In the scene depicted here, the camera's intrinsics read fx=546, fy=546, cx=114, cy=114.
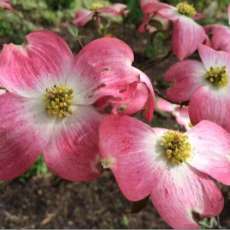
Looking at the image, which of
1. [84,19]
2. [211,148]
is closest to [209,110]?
Result: [211,148]

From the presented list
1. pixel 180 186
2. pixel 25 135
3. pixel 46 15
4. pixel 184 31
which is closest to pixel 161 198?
pixel 180 186

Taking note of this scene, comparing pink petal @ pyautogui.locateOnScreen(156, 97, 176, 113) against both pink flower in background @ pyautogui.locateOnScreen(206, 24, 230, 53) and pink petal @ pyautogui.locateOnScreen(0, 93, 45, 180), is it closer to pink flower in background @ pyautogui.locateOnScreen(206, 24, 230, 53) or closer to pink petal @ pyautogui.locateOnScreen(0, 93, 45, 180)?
pink flower in background @ pyautogui.locateOnScreen(206, 24, 230, 53)

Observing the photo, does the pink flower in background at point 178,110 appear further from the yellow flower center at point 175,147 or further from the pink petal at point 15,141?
the pink petal at point 15,141

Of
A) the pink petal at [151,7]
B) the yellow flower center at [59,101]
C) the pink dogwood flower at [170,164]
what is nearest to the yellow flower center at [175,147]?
the pink dogwood flower at [170,164]

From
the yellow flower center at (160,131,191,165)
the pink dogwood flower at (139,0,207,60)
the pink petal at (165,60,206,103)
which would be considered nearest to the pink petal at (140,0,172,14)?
the pink dogwood flower at (139,0,207,60)

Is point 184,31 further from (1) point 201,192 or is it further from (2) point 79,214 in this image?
(2) point 79,214

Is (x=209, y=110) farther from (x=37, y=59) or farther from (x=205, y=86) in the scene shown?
(x=37, y=59)
